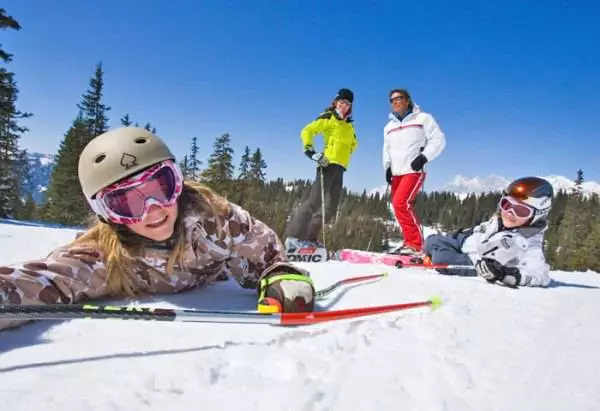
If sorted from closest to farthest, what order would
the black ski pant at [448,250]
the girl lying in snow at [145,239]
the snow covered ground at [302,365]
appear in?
the snow covered ground at [302,365]
the girl lying in snow at [145,239]
the black ski pant at [448,250]

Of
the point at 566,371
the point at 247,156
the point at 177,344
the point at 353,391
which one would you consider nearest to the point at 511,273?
the point at 566,371

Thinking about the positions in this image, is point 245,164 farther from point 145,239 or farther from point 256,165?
point 145,239

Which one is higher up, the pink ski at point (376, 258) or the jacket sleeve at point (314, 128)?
the jacket sleeve at point (314, 128)

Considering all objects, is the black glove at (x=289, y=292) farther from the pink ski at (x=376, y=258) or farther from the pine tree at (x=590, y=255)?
the pine tree at (x=590, y=255)

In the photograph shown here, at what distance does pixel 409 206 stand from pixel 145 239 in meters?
5.30

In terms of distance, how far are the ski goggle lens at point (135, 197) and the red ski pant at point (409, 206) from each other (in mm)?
5249

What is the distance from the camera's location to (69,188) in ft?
95.1

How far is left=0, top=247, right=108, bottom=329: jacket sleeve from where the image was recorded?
1.94 m

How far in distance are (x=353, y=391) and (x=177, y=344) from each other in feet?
2.78

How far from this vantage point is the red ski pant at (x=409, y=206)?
22.7 feet

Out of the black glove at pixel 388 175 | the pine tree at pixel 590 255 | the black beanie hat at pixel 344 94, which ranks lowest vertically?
the pine tree at pixel 590 255

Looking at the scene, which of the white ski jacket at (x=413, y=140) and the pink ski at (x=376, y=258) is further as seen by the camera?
the white ski jacket at (x=413, y=140)

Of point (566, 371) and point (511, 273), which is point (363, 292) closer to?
point (566, 371)

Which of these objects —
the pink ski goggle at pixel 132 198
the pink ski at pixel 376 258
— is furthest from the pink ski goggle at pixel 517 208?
the pink ski goggle at pixel 132 198
